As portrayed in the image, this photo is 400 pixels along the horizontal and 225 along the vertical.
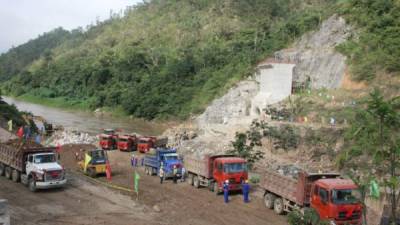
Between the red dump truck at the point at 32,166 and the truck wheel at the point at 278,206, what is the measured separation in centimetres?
1240

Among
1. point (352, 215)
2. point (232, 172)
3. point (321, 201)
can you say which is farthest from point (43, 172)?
point (352, 215)

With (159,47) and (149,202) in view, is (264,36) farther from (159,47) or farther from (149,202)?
(149,202)

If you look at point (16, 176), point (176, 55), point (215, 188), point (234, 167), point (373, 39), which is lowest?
point (215, 188)

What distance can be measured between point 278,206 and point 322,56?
43.6 metres

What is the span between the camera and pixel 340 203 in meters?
18.7

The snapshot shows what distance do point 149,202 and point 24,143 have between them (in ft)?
34.0

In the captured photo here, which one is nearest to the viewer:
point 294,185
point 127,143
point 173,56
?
point 294,185

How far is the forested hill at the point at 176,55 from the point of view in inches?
3467

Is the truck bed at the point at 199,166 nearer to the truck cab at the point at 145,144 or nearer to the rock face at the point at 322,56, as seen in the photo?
the truck cab at the point at 145,144

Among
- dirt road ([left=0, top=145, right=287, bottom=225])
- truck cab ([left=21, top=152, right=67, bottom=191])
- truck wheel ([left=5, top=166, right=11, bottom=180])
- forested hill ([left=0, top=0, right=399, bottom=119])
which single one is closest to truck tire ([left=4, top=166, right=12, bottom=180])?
truck wheel ([left=5, top=166, right=11, bottom=180])

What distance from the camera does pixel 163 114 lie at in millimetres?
95500

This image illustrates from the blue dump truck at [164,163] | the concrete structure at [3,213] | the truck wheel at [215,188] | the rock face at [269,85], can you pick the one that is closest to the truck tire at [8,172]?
the blue dump truck at [164,163]

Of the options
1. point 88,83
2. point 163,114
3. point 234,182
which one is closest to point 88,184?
point 234,182

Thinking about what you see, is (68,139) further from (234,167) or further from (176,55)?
(176,55)
